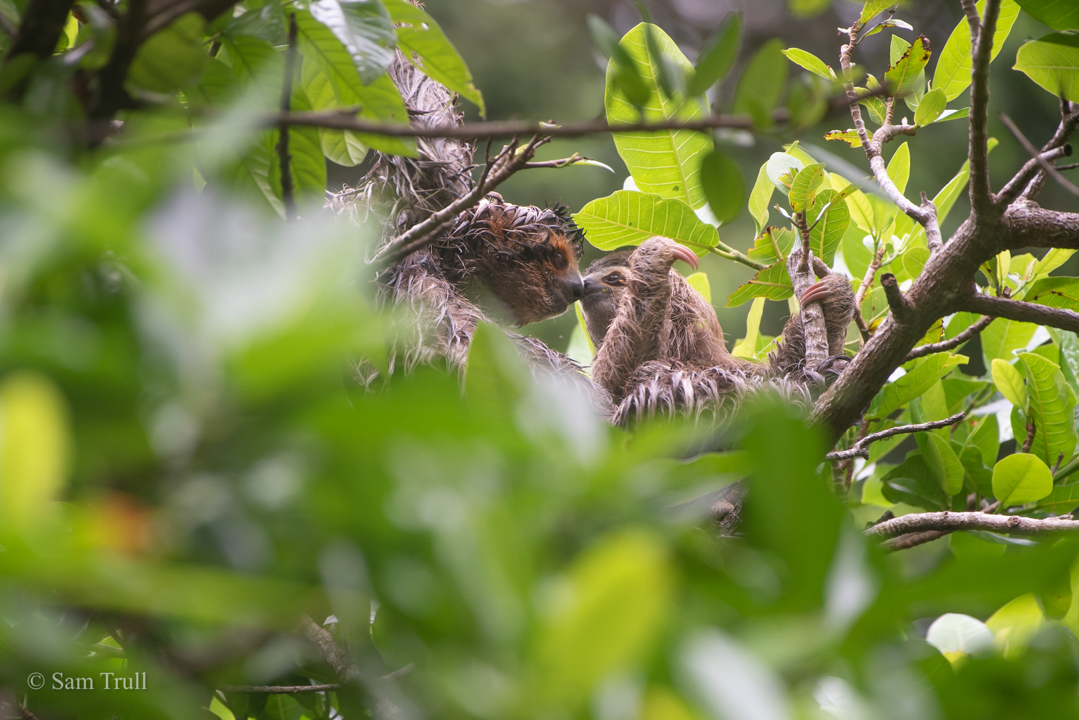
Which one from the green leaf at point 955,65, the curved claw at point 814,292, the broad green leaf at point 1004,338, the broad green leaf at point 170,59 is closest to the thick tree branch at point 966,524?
the curved claw at point 814,292

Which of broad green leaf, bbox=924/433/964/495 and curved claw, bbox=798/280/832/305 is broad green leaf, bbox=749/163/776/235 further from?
broad green leaf, bbox=924/433/964/495

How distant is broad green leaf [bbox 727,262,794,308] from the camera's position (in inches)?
39.2

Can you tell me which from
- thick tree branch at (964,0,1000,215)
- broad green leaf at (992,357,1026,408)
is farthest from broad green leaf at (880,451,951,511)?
thick tree branch at (964,0,1000,215)

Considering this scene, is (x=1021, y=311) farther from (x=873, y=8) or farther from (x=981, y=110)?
(x=873, y=8)

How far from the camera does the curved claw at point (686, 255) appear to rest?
1117mm

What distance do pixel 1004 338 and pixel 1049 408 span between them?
0.24 m

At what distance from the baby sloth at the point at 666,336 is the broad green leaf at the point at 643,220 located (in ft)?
0.15

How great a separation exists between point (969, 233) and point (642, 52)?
416 millimetres

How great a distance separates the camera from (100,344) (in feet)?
0.65

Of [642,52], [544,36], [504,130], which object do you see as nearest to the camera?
[504,130]

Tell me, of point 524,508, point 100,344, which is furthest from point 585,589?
point 100,344

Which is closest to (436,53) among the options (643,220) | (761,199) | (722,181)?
(722,181)

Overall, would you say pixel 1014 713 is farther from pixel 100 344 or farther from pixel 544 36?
pixel 544 36

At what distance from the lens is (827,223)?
38.6 inches
